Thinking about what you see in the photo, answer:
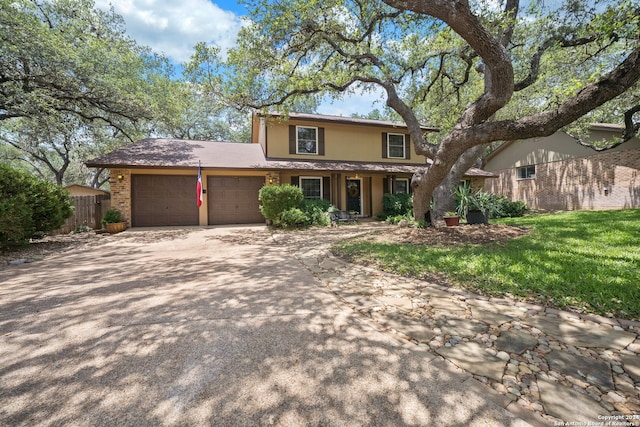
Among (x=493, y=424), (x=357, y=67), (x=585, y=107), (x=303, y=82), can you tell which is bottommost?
(x=493, y=424)

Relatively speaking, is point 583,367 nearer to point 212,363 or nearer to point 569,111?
point 212,363

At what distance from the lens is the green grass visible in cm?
312

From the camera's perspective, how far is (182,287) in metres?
3.88

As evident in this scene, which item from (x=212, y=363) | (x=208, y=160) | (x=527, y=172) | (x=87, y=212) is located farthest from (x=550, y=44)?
(x=87, y=212)

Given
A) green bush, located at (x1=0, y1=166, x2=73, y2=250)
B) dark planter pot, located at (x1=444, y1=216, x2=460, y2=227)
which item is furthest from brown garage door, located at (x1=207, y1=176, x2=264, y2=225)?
dark planter pot, located at (x1=444, y1=216, x2=460, y2=227)

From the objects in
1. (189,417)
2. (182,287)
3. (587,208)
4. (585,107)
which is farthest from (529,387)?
(587,208)

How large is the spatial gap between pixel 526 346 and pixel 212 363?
2.55m

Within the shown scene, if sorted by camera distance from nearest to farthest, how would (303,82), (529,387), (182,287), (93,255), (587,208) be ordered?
(529,387) → (182,287) → (93,255) → (303,82) → (587,208)

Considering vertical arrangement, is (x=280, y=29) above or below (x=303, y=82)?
above

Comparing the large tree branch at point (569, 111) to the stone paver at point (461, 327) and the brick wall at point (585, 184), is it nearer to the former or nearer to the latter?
the stone paver at point (461, 327)

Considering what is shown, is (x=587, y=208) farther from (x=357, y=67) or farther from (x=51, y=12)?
(x=51, y=12)

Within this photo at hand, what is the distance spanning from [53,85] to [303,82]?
376 inches

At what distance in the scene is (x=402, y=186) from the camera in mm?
14969

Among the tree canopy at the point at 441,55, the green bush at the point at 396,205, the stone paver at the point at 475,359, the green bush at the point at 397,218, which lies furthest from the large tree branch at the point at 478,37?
the green bush at the point at 396,205
